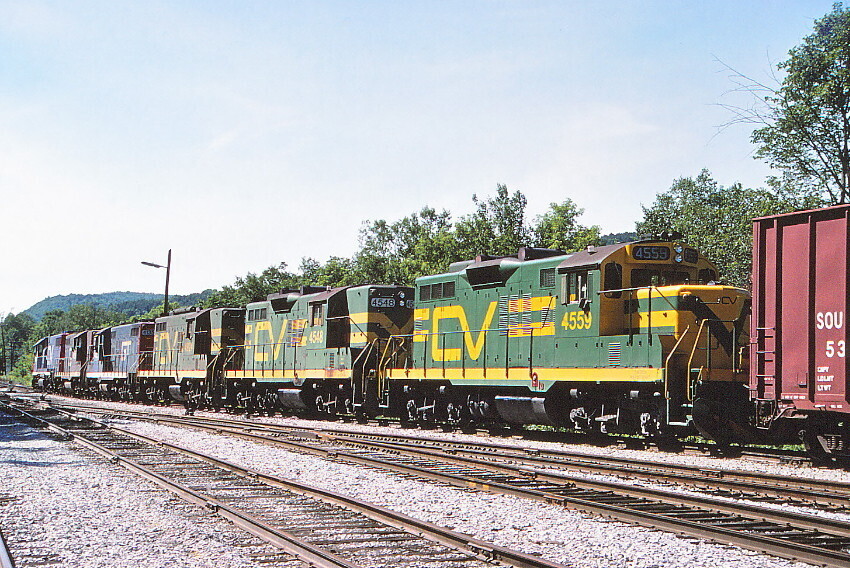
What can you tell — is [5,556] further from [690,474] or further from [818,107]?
[818,107]

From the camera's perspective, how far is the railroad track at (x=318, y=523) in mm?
6516

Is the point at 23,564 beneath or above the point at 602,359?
beneath

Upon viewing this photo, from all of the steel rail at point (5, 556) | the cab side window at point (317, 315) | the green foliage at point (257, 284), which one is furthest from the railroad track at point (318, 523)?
the green foliage at point (257, 284)

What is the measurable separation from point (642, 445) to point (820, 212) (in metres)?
5.73

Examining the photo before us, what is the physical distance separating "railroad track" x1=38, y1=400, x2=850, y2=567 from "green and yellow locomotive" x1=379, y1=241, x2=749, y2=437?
313 centimetres

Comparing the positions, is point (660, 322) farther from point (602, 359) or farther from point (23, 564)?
point (23, 564)

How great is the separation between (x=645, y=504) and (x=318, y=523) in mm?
3350

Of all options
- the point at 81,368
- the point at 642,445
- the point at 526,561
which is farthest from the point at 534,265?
the point at 81,368

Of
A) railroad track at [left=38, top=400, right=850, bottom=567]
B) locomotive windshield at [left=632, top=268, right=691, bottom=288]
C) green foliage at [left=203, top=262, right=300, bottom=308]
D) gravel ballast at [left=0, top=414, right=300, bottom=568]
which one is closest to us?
gravel ballast at [left=0, top=414, right=300, bottom=568]

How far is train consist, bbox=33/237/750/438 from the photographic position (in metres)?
14.8

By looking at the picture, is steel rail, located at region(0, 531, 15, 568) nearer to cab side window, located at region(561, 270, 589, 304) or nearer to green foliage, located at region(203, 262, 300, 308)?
cab side window, located at region(561, 270, 589, 304)

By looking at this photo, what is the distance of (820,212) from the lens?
12.2 meters

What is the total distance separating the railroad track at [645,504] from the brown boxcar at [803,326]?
146 inches

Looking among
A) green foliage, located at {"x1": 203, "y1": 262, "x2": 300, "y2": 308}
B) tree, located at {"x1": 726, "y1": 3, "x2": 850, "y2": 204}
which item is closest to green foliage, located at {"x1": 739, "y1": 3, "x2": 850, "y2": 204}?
tree, located at {"x1": 726, "y1": 3, "x2": 850, "y2": 204}
